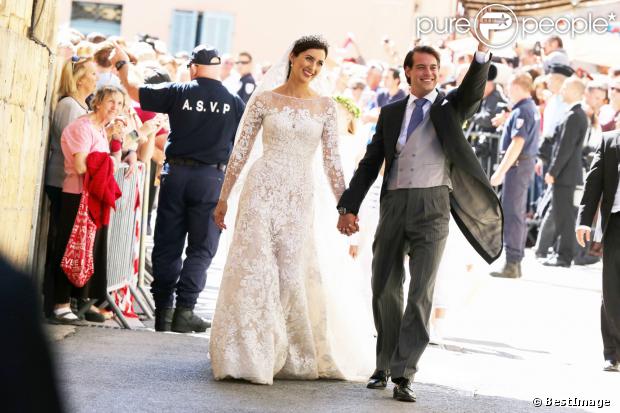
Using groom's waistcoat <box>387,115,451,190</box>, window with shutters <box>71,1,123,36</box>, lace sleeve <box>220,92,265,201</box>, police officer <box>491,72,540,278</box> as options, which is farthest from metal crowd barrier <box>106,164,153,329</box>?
window with shutters <box>71,1,123,36</box>

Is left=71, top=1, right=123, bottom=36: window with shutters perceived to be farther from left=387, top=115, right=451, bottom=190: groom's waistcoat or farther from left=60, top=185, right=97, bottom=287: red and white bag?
left=387, top=115, right=451, bottom=190: groom's waistcoat

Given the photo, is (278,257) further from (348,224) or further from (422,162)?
(422,162)

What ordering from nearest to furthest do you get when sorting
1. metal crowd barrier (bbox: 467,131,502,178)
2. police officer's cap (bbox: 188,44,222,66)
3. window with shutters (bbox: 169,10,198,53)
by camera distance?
police officer's cap (bbox: 188,44,222,66) < metal crowd barrier (bbox: 467,131,502,178) < window with shutters (bbox: 169,10,198,53)

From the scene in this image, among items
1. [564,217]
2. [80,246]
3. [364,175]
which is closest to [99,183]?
[80,246]

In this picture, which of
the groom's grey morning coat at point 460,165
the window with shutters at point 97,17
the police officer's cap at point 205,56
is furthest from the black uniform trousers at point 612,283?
the window with shutters at point 97,17

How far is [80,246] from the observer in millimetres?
8773

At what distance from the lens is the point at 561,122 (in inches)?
648

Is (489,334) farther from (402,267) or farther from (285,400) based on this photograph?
(285,400)

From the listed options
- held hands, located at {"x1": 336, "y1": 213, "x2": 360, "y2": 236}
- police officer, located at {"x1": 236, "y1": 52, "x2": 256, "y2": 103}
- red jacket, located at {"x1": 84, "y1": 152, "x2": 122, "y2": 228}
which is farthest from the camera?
police officer, located at {"x1": 236, "y1": 52, "x2": 256, "y2": 103}

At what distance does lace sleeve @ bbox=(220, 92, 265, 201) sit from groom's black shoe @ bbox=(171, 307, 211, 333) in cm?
221

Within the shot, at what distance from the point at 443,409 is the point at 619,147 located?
3.13 m

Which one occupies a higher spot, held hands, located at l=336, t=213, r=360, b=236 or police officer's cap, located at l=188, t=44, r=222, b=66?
police officer's cap, located at l=188, t=44, r=222, b=66

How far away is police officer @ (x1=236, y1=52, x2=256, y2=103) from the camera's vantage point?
824 inches

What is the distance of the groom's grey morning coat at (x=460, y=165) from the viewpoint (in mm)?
6906
